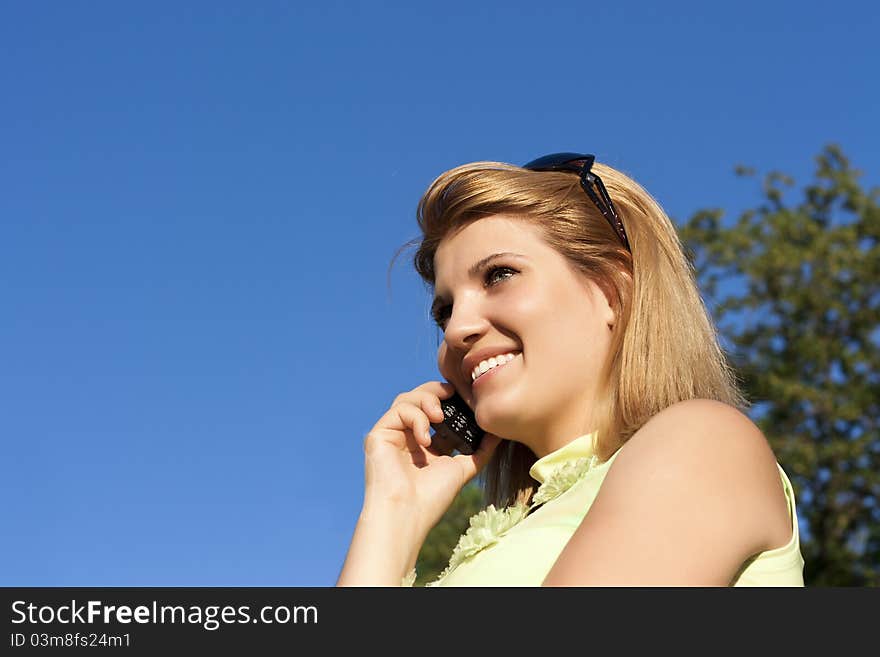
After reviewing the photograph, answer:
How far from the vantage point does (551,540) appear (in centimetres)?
289

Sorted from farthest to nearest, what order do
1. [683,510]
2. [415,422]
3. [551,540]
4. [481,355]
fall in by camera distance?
[415,422] < [481,355] < [551,540] < [683,510]

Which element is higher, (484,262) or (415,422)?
(484,262)

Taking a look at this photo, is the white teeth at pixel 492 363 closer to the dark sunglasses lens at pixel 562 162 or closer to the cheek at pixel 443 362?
the cheek at pixel 443 362

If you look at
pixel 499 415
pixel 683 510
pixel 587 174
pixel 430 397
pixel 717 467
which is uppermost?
pixel 587 174

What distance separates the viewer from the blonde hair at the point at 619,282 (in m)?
3.42

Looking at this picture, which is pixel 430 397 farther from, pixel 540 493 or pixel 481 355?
pixel 540 493

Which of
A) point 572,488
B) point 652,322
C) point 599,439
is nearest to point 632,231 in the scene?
point 652,322

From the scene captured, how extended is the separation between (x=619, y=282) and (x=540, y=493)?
0.75 metres

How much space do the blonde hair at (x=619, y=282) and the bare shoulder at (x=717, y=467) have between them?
65 cm

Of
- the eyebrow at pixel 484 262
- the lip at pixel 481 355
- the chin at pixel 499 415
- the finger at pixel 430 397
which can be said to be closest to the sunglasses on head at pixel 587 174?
the eyebrow at pixel 484 262

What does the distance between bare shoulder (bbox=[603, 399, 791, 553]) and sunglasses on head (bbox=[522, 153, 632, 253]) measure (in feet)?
3.88

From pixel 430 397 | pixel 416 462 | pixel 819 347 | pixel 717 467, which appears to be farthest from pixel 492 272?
pixel 819 347
